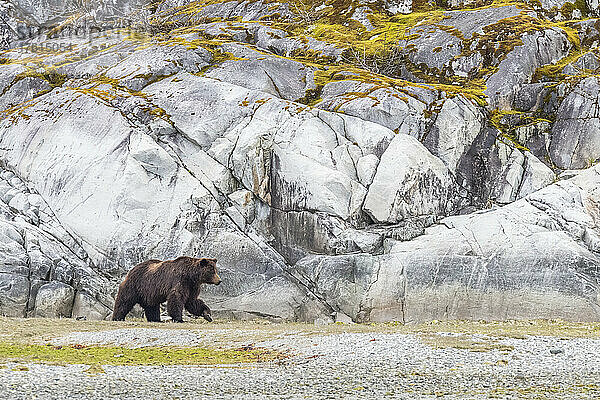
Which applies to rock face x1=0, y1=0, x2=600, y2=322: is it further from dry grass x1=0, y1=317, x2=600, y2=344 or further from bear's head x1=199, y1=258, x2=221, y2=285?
dry grass x1=0, y1=317, x2=600, y2=344

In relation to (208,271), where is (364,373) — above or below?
below

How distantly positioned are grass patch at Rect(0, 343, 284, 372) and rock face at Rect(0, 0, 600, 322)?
12.9m

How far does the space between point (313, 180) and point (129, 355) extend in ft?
61.9

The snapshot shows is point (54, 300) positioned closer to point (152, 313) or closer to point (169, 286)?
point (152, 313)

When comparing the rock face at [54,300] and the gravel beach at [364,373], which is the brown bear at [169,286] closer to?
the rock face at [54,300]

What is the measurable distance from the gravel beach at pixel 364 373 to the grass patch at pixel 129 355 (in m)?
0.85

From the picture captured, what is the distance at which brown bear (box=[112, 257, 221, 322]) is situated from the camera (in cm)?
2911

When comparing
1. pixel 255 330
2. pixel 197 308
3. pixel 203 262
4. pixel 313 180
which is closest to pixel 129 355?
pixel 255 330

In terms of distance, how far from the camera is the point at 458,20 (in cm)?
5441

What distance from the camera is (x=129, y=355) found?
18.5 meters

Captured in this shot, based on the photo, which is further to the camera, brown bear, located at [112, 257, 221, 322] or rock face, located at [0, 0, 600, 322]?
rock face, located at [0, 0, 600, 322]

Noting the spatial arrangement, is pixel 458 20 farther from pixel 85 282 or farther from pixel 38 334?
pixel 38 334

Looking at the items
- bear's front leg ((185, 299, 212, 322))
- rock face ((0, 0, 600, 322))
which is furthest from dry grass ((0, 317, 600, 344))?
rock face ((0, 0, 600, 322))

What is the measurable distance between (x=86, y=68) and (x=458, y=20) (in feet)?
99.5
